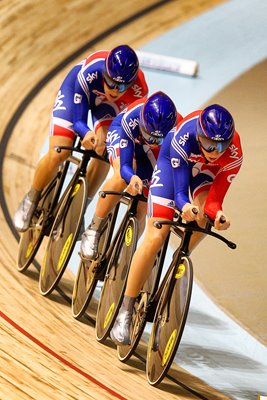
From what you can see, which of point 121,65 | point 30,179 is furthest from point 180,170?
point 30,179

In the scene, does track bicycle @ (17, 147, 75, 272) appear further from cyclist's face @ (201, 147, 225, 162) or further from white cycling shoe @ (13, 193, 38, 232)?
cyclist's face @ (201, 147, 225, 162)

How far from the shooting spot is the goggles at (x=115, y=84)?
20.8ft

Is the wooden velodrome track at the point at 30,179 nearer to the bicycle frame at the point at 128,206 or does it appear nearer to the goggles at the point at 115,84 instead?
the bicycle frame at the point at 128,206

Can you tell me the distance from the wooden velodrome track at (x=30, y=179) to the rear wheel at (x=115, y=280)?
→ 12 cm

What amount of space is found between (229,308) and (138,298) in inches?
59.8

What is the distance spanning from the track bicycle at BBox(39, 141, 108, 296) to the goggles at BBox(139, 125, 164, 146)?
704 mm

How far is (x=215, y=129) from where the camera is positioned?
532 centimetres

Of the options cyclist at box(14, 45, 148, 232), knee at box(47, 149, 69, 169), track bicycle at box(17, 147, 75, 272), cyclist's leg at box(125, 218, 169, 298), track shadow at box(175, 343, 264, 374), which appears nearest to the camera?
A: cyclist's leg at box(125, 218, 169, 298)

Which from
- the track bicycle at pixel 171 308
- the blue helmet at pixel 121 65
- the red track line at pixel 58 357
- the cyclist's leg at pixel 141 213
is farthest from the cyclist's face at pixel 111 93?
Answer: the red track line at pixel 58 357

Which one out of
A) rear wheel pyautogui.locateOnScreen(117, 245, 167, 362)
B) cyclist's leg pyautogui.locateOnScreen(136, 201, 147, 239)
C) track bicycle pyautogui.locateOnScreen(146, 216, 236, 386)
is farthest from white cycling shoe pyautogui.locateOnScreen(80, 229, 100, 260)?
track bicycle pyautogui.locateOnScreen(146, 216, 236, 386)

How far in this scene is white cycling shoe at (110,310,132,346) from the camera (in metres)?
5.75

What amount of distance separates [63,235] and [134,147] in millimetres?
990

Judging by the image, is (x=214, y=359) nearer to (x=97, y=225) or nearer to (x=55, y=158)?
(x=97, y=225)

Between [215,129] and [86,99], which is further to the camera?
[86,99]
